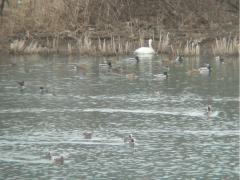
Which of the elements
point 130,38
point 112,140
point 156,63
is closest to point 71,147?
point 112,140

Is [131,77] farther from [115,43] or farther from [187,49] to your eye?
[115,43]

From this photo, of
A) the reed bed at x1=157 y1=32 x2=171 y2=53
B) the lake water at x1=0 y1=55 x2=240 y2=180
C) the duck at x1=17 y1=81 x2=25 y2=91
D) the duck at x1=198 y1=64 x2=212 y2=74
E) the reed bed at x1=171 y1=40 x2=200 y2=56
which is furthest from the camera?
the reed bed at x1=157 y1=32 x2=171 y2=53

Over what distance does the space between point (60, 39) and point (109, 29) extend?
3.38 metres

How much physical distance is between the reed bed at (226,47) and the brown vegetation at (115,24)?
0.72m

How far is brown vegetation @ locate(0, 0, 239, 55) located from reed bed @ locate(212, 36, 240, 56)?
725 mm

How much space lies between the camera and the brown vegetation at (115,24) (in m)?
46.3

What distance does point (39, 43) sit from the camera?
156 feet

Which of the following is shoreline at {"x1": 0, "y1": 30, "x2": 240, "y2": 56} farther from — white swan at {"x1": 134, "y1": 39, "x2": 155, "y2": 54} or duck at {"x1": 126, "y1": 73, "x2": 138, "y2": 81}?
duck at {"x1": 126, "y1": 73, "x2": 138, "y2": 81}

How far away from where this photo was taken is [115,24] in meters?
50.9

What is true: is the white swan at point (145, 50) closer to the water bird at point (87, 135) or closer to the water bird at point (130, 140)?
the water bird at point (87, 135)

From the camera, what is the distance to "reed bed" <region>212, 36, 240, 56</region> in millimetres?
42719

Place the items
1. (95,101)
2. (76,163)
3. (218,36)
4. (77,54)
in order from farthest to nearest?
(218,36), (77,54), (95,101), (76,163)

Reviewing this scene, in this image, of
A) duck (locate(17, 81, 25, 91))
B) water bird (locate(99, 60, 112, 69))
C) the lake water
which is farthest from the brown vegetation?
duck (locate(17, 81, 25, 91))

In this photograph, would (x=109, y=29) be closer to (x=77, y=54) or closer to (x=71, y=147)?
(x=77, y=54)
